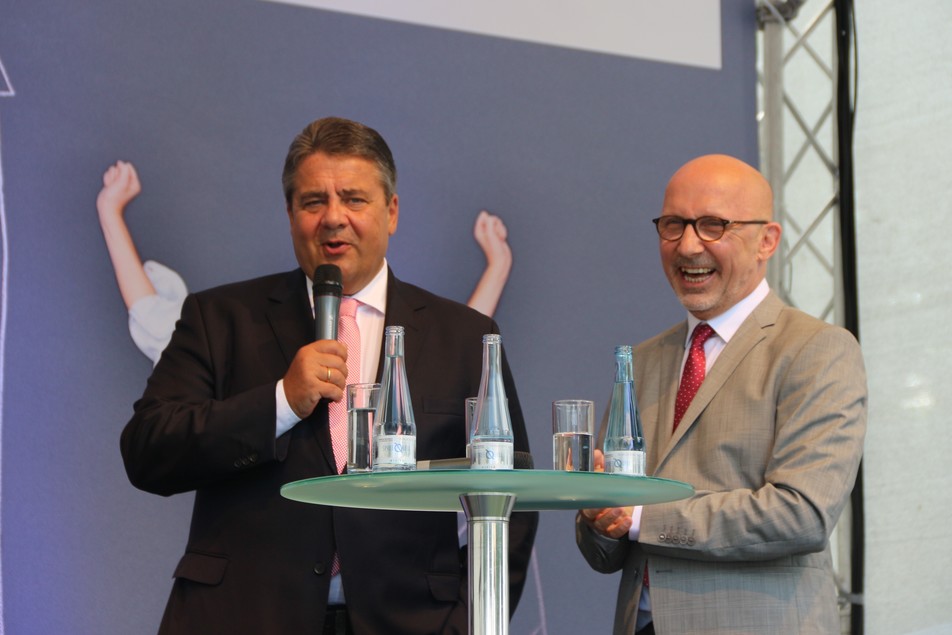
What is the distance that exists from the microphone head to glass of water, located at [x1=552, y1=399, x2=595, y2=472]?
27.0 inches

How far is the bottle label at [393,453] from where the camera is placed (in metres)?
1.93

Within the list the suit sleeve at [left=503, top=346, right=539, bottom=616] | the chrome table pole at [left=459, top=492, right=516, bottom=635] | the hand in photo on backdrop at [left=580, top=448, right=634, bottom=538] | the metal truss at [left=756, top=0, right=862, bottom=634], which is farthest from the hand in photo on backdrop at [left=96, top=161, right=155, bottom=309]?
the metal truss at [left=756, top=0, right=862, bottom=634]

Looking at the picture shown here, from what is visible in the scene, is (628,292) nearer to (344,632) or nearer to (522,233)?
(522,233)

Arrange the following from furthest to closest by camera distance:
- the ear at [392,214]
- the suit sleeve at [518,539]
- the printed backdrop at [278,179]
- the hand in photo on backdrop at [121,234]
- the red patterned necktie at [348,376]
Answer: the hand in photo on backdrop at [121,234]
the printed backdrop at [278,179]
the ear at [392,214]
the suit sleeve at [518,539]
the red patterned necktie at [348,376]

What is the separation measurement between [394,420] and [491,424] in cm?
20

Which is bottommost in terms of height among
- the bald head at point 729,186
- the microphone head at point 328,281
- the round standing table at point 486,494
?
the round standing table at point 486,494

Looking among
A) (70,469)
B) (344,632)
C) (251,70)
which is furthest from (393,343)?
(251,70)

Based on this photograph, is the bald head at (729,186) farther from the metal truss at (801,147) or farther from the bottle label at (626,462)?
the metal truss at (801,147)

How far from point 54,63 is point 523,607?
8.07 feet

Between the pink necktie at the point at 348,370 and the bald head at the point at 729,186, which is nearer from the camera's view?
the pink necktie at the point at 348,370

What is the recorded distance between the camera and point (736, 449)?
2.55 m

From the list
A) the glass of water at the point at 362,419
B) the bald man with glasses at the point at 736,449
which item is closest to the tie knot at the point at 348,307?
the bald man with glasses at the point at 736,449

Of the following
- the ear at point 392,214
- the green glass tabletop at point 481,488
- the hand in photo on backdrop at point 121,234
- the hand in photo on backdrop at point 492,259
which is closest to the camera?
the green glass tabletop at point 481,488

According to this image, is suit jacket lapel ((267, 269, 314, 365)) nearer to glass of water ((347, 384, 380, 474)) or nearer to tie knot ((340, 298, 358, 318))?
tie knot ((340, 298, 358, 318))
